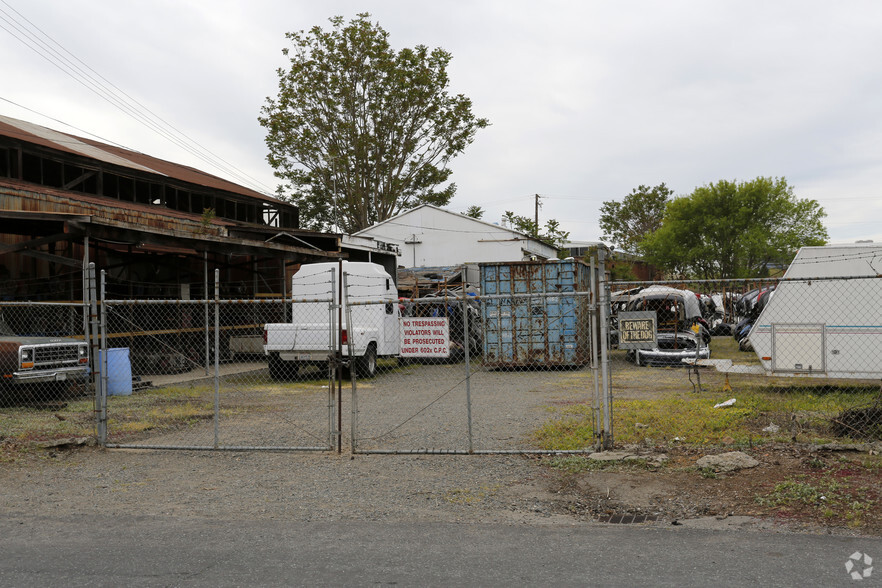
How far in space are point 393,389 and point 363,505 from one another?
816cm

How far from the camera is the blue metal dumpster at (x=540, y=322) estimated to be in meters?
17.4

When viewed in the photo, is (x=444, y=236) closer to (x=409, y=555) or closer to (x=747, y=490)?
(x=747, y=490)

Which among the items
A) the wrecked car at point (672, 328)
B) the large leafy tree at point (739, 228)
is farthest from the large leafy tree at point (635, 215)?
the wrecked car at point (672, 328)

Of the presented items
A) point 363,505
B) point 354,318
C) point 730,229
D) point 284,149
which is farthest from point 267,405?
point 730,229

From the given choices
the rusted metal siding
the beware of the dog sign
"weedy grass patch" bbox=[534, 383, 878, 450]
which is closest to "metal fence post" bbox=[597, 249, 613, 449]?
the beware of the dog sign

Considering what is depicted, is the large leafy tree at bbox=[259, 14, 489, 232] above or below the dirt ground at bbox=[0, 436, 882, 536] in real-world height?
above

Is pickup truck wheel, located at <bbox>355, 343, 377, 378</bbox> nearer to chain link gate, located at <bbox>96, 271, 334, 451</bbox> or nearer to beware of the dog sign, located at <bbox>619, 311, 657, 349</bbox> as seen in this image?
chain link gate, located at <bbox>96, 271, 334, 451</bbox>

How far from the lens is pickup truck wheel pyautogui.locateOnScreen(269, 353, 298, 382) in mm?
15609

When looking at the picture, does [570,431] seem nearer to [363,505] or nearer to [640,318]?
[640,318]

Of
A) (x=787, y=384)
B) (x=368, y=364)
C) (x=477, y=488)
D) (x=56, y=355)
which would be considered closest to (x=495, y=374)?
(x=368, y=364)

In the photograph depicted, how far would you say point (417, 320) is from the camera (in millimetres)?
8625

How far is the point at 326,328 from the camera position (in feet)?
47.8

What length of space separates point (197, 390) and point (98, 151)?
15518 millimetres

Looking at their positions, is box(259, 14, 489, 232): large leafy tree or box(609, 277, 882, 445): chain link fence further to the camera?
box(259, 14, 489, 232): large leafy tree
